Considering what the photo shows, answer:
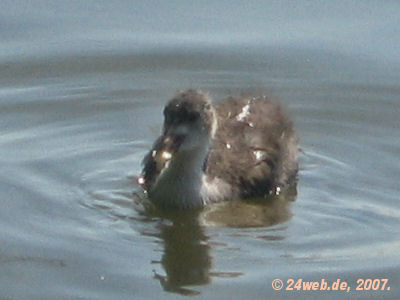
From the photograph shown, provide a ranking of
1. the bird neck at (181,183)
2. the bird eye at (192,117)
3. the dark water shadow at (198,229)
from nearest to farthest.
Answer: the dark water shadow at (198,229) → the bird eye at (192,117) → the bird neck at (181,183)

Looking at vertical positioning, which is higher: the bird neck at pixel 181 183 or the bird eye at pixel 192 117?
the bird eye at pixel 192 117

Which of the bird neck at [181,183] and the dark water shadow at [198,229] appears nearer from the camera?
the dark water shadow at [198,229]

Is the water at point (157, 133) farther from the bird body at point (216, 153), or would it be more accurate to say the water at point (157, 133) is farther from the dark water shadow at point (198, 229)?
the bird body at point (216, 153)

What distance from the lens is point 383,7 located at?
1425cm

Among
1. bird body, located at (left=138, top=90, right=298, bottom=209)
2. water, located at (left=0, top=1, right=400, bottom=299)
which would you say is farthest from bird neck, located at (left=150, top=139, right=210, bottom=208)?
water, located at (left=0, top=1, right=400, bottom=299)

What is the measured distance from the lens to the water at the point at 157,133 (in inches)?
373

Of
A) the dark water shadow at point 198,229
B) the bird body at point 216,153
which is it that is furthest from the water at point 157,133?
the bird body at point 216,153

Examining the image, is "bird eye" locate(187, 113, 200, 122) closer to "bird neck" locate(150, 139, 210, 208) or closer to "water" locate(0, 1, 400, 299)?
"bird neck" locate(150, 139, 210, 208)

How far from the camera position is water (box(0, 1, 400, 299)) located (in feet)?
31.1

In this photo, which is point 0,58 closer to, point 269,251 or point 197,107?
point 197,107

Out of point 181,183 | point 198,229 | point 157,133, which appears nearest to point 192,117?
point 181,183

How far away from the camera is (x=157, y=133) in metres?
12.0

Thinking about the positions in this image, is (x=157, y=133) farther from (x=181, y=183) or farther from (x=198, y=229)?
(x=198, y=229)

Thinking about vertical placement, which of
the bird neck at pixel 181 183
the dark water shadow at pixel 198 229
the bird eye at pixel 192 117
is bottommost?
the dark water shadow at pixel 198 229
